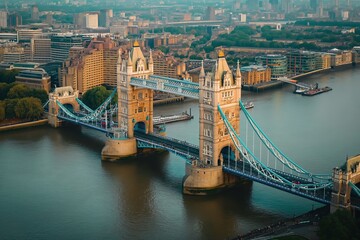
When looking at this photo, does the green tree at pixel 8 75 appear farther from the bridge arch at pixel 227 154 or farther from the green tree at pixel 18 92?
the bridge arch at pixel 227 154

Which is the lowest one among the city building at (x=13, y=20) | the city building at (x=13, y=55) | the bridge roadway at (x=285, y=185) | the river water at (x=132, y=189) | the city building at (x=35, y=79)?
the river water at (x=132, y=189)

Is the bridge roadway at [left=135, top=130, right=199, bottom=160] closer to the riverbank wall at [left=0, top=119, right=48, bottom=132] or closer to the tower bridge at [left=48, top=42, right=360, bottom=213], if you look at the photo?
the tower bridge at [left=48, top=42, right=360, bottom=213]

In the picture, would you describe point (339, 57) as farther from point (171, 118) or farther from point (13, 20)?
point (13, 20)

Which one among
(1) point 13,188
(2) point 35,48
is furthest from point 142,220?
(2) point 35,48

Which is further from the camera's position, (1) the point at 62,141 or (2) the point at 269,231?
(1) the point at 62,141

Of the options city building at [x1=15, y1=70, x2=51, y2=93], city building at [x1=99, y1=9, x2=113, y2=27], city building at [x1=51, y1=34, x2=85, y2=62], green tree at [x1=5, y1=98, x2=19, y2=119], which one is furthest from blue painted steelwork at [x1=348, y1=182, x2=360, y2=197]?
city building at [x1=99, y1=9, x2=113, y2=27]

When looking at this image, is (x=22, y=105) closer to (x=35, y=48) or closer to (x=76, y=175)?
(x=76, y=175)

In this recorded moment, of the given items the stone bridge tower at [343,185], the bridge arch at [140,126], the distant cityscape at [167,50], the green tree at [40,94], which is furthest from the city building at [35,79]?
the stone bridge tower at [343,185]
